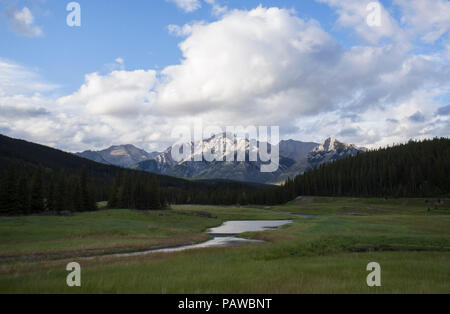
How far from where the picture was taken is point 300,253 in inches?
1237

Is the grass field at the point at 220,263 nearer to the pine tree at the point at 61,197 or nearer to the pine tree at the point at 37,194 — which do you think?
the pine tree at the point at 37,194

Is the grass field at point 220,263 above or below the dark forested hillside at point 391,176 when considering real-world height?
below

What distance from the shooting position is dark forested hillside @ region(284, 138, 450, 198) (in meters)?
149

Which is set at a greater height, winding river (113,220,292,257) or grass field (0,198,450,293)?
grass field (0,198,450,293)

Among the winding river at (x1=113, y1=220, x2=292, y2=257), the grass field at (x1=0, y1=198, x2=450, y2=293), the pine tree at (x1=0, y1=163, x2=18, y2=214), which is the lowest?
the winding river at (x1=113, y1=220, x2=292, y2=257)

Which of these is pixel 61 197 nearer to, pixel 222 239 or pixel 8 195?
pixel 8 195

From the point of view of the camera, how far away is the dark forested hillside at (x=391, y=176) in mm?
148875

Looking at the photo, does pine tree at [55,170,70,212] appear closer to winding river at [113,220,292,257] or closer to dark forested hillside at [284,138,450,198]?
winding river at [113,220,292,257]

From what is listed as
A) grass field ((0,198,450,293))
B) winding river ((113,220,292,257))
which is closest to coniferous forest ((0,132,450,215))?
grass field ((0,198,450,293))

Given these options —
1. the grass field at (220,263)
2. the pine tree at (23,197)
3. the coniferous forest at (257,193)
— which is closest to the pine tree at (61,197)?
the coniferous forest at (257,193)

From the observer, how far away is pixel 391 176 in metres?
163
